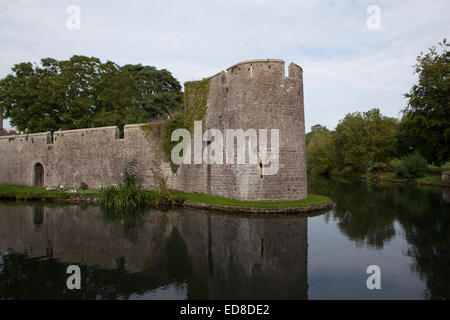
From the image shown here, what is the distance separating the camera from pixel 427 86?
76.4ft

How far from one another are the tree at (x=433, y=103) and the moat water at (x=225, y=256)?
16.1 meters

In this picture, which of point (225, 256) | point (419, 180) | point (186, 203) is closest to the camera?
point (225, 256)

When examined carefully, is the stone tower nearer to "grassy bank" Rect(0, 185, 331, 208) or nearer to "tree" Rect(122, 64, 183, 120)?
"grassy bank" Rect(0, 185, 331, 208)

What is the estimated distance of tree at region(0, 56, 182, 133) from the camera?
66.5ft

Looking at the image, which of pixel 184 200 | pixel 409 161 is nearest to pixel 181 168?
pixel 184 200

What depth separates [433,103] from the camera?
2288 centimetres

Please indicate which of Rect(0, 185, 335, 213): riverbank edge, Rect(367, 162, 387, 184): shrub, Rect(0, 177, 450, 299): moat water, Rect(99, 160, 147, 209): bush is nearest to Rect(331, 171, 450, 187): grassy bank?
Rect(367, 162, 387, 184): shrub

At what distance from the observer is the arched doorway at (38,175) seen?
19.6 metres

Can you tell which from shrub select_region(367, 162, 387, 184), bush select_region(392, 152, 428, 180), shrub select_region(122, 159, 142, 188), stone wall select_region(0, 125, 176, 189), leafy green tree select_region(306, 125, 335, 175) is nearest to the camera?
shrub select_region(122, 159, 142, 188)

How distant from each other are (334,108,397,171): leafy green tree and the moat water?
30.6 metres

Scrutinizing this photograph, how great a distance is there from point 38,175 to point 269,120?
17548 millimetres

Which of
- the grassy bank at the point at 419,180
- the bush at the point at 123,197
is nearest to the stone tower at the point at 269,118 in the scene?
the bush at the point at 123,197

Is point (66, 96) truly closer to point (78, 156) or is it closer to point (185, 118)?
point (78, 156)

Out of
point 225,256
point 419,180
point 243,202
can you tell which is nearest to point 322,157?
point 419,180
